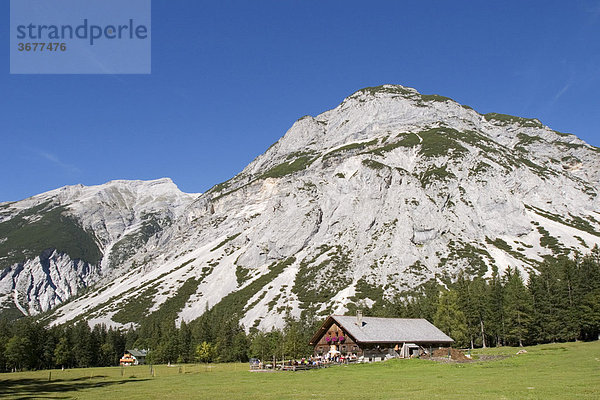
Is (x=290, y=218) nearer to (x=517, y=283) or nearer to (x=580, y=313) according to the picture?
(x=517, y=283)

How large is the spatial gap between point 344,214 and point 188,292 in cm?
7200

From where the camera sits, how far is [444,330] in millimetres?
83500

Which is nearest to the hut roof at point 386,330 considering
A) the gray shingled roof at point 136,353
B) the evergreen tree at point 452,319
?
the evergreen tree at point 452,319

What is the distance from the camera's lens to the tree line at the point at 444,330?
75.6 metres

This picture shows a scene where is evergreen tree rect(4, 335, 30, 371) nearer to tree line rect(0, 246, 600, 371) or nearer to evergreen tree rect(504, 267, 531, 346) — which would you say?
tree line rect(0, 246, 600, 371)

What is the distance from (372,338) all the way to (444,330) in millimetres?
26050

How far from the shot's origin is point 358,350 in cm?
6394

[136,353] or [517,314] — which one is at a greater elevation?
[517,314]

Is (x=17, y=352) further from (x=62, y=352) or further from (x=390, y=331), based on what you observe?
(x=390, y=331)

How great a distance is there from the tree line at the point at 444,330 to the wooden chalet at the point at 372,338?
5.28 m

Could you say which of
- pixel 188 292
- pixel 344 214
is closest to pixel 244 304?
pixel 188 292

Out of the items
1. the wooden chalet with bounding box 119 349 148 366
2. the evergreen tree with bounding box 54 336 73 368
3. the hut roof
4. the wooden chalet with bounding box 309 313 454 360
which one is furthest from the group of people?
the wooden chalet with bounding box 119 349 148 366

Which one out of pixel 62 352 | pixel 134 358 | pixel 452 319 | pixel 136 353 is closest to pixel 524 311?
pixel 452 319

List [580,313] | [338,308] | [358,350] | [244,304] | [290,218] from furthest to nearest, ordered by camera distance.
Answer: [290,218] → [244,304] → [338,308] → [580,313] → [358,350]
